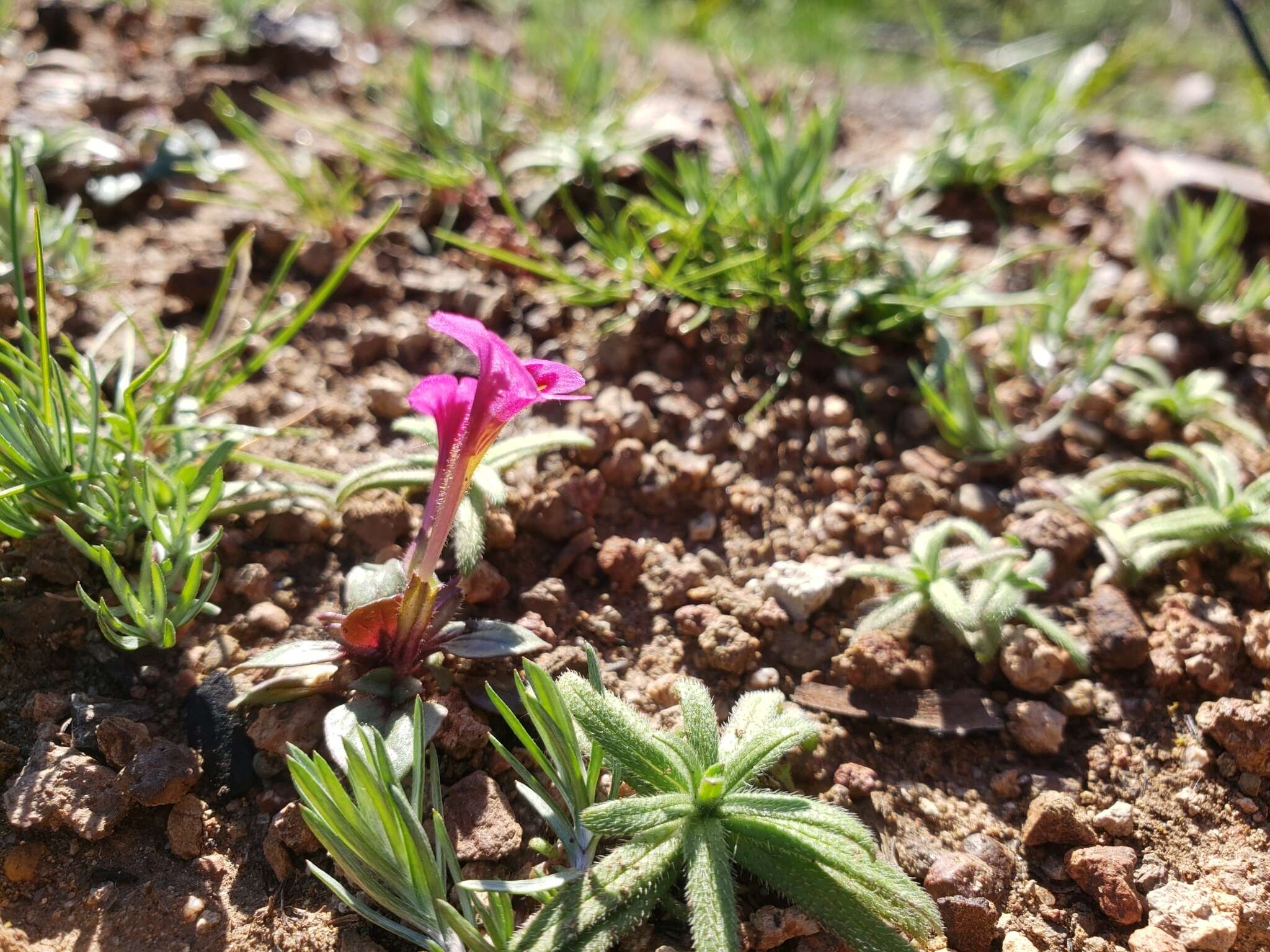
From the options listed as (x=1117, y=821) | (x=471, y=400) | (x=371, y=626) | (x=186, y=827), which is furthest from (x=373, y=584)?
(x=1117, y=821)

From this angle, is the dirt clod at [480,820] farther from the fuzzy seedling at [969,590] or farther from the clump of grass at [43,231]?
the clump of grass at [43,231]

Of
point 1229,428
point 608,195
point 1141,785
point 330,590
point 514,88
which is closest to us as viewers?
point 1141,785

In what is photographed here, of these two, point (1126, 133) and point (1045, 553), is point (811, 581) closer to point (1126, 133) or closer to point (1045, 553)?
point (1045, 553)

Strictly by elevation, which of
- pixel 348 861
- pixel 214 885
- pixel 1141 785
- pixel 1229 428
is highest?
pixel 1229 428

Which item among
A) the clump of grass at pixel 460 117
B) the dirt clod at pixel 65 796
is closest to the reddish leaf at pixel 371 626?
the dirt clod at pixel 65 796

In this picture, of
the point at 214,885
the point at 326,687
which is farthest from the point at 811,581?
the point at 214,885

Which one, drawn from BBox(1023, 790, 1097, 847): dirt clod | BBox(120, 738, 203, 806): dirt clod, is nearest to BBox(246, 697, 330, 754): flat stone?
BBox(120, 738, 203, 806): dirt clod

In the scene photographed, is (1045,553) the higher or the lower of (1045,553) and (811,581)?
the higher

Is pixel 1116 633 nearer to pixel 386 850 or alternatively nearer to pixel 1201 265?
pixel 1201 265
